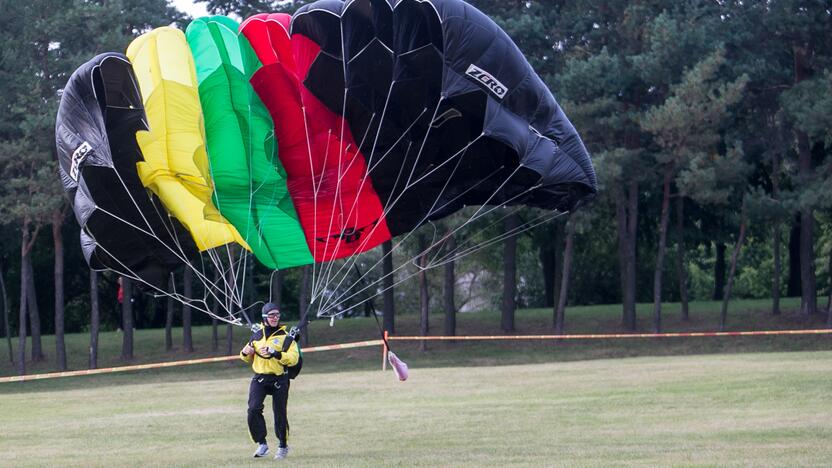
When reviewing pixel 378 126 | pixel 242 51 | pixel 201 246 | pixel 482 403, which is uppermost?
pixel 242 51

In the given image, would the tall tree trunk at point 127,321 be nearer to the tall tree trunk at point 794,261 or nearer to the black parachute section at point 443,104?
the tall tree trunk at point 794,261

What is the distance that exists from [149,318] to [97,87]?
2210 inches

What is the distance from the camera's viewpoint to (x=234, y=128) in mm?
18625

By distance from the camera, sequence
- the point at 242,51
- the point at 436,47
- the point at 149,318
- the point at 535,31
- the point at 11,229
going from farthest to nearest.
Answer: the point at 149,318, the point at 11,229, the point at 535,31, the point at 242,51, the point at 436,47

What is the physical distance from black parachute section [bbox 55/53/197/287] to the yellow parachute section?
0.18 meters

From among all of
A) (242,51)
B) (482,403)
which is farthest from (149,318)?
(242,51)

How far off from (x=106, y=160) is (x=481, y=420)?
7.68 meters

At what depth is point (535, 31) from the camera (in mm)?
44656

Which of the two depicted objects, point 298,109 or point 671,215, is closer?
point 298,109

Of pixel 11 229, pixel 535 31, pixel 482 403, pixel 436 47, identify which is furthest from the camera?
pixel 11 229

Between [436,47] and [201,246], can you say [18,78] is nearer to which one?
[201,246]

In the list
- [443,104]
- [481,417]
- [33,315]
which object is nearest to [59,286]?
[33,315]

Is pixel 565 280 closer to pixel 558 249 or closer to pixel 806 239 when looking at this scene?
pixel 558 249

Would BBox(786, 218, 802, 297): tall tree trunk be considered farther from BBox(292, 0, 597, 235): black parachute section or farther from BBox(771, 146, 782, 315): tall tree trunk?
BBox(292, 0, 597, 235): black parachute section
